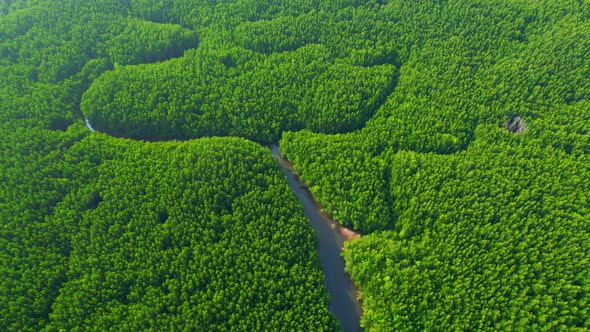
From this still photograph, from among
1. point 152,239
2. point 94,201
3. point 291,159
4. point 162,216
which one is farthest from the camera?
point 291,159

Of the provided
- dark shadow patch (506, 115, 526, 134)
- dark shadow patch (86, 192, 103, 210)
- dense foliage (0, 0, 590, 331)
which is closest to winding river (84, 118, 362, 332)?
dense foliage (0, 0, 590, 331)

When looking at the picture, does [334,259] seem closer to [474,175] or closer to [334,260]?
[334,260]

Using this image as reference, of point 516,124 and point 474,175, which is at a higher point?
point 516,124

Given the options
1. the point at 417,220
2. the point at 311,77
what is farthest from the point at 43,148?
the point at 417,220

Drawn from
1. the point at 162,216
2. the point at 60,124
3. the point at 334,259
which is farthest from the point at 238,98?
the point at 334,259

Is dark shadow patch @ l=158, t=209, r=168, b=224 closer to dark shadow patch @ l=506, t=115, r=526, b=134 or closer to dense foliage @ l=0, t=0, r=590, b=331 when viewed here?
dense foliage @ l=0, t=0, r=590, b=331

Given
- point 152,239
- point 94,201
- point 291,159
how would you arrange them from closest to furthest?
point 152,239 < point 94,201 < point 291,159

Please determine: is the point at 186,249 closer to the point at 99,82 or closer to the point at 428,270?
the point at 428,270

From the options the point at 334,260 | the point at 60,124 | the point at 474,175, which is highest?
the point at 474,175
